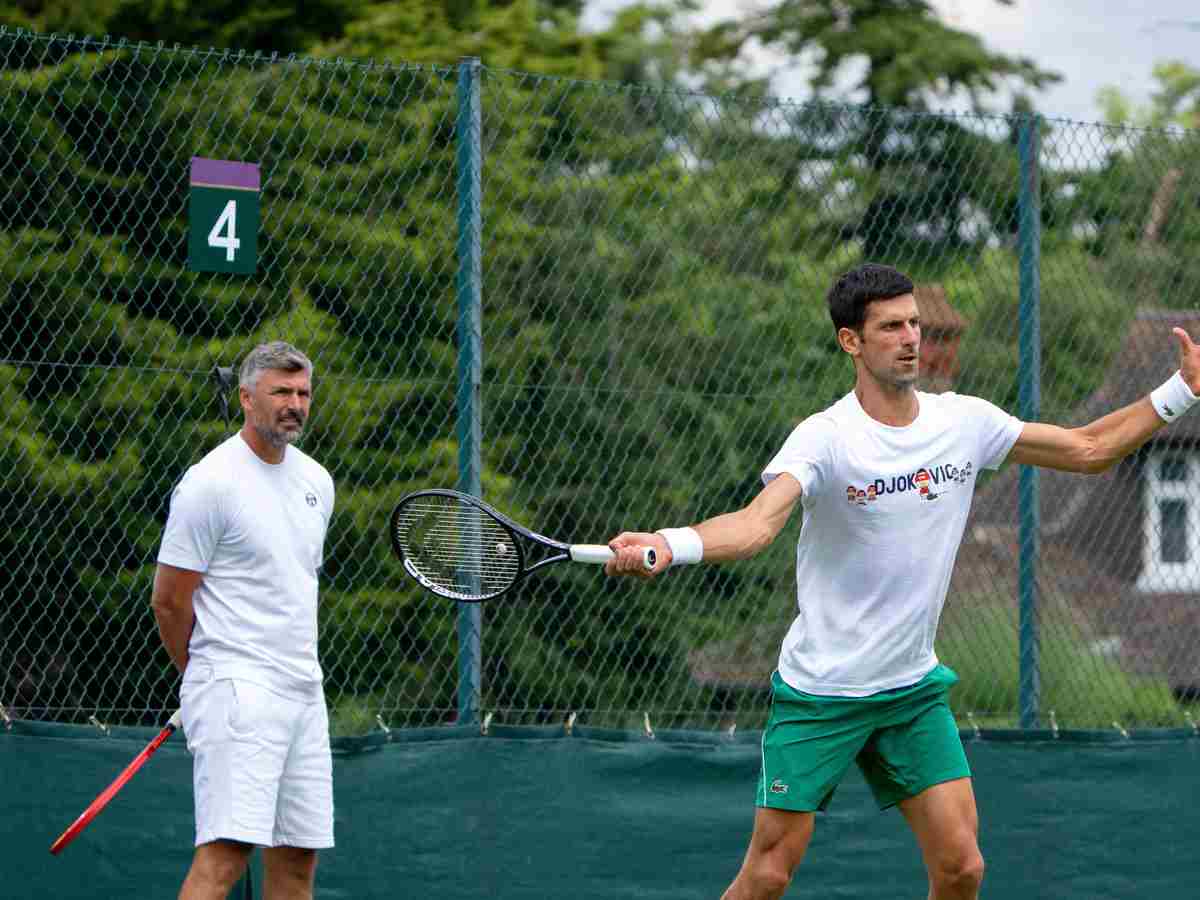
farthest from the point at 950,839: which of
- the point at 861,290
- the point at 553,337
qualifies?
the point at 553,337

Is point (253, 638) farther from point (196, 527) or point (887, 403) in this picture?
point (887, 403)

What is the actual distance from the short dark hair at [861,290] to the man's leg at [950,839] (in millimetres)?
→ 1226

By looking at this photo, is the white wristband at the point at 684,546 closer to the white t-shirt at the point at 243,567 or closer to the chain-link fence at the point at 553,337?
the white t-shirt at the point at 243,567

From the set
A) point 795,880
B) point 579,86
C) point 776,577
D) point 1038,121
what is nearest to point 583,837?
point 795,880

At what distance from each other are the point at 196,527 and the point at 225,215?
4.62 ft

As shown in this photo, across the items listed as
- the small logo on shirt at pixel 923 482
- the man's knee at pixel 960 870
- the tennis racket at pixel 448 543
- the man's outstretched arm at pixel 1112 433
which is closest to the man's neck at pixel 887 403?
the small logo on shirt at pixel 923 482

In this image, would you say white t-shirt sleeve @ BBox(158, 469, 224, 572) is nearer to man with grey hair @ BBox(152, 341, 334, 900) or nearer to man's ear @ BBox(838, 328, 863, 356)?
man with grey hair @ BBox(152, 341, 334, 900)

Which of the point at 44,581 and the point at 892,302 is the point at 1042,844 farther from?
the point at 44,581

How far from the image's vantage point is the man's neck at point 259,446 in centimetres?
480

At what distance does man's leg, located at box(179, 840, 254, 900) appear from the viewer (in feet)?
15.0

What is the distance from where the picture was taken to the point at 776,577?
21.9 ft

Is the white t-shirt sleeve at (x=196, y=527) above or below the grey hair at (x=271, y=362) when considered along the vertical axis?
below

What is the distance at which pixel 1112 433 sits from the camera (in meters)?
4.50

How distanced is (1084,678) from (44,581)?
378cm
